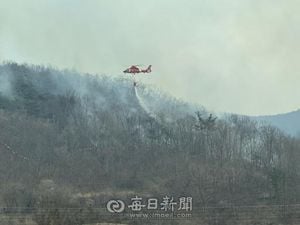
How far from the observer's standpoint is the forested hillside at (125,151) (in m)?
45.9

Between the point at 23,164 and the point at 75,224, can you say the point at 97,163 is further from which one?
the point at 75,224

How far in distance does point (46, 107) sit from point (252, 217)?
3166 cm

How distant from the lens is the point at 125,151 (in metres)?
58.0

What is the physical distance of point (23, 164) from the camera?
50250mm

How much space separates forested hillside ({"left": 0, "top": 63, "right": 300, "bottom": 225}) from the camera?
45.9 metres

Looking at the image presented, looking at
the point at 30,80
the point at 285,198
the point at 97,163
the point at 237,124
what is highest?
the point at 30,80

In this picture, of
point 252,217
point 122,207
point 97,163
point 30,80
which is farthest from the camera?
point 30,80

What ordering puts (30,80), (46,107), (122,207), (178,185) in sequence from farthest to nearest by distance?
(30,80)
(46,107)
(178,185)
(122,207)

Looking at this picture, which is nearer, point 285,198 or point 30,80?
point 285,198

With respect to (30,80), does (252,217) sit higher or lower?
lower

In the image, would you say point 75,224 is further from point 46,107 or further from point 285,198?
point 46,107

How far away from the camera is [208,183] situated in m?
49.4

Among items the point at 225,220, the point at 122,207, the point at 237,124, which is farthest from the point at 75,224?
the point at 237,124

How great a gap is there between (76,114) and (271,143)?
849 inches
